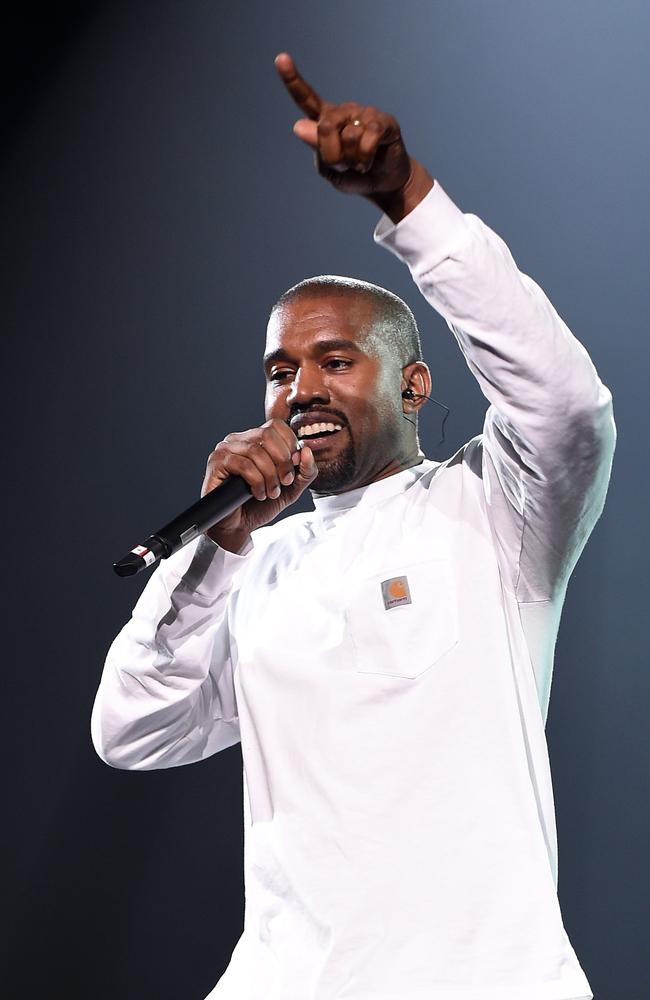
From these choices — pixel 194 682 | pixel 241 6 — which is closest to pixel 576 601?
pixel 194 682

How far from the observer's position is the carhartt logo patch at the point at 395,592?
1.44 metres

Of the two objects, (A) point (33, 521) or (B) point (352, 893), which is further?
(A) point (33, 521)

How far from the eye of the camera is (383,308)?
1754mm

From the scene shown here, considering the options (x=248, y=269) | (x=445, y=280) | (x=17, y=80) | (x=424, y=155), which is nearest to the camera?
(x=445, y=280)

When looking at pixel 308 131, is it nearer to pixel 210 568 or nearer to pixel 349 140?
pixel 349 140

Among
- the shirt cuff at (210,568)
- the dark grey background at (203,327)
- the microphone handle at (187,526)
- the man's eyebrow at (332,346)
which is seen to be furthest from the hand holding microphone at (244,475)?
the dark grey background at (203,327)

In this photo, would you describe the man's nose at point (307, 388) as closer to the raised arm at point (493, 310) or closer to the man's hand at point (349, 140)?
the raised arm at point (493, 310)

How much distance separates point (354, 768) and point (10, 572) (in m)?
1.27

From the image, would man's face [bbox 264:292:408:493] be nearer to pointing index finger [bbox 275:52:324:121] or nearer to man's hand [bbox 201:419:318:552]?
man's hand [bbox 201:419:318:552]

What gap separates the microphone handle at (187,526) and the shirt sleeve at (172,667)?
0.73 ft

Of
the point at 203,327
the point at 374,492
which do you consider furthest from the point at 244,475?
the point at 203,327

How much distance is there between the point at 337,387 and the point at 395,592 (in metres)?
0.33

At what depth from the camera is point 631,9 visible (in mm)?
1981

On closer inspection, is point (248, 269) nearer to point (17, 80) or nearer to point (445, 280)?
point (17, 80)
